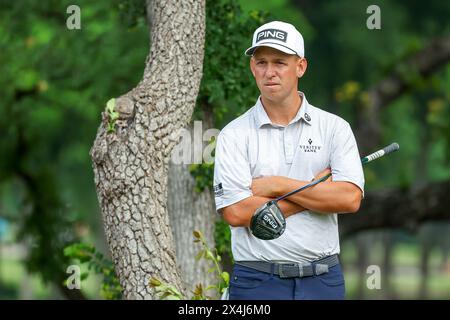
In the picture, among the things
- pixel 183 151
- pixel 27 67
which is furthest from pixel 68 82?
pixel 183 151

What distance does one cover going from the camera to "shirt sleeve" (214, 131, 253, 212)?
5.43 metres

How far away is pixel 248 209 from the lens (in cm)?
543

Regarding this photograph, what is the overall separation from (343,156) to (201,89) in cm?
343

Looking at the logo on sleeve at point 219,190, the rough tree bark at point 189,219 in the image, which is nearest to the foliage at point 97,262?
the rough tree bark at point 189,219

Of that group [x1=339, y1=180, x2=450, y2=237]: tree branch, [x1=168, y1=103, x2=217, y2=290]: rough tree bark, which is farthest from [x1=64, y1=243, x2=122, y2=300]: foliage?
[x1=339, y1=180, x2=450, y2=237]: tree branch

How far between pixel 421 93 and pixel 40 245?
12604mm

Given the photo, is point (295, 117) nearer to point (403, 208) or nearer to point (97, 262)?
point (97, 262)

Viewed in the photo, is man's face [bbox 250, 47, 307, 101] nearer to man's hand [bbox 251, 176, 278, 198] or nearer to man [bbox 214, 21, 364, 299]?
man [bbox 214, 21, 364, 299]

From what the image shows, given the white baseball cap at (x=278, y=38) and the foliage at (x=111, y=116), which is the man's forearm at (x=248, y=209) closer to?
the white baseball cap at (x=278, y=38)

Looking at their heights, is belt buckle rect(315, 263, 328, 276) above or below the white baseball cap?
below

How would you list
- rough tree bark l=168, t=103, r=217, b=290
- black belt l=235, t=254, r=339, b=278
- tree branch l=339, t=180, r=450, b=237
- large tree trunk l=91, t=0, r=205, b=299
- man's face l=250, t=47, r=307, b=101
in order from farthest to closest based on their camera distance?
tree branch l=339, t=180, r=450, b=237 → rough tree bark l=168, t=103, r=217, b=290 → large tree trunk l=91, t=0, r=205, b=299 → man's face l=250, t=47, r=307, b=101 → black belt l=235, t=254, r=339, b=278

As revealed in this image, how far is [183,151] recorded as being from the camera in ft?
29.8
